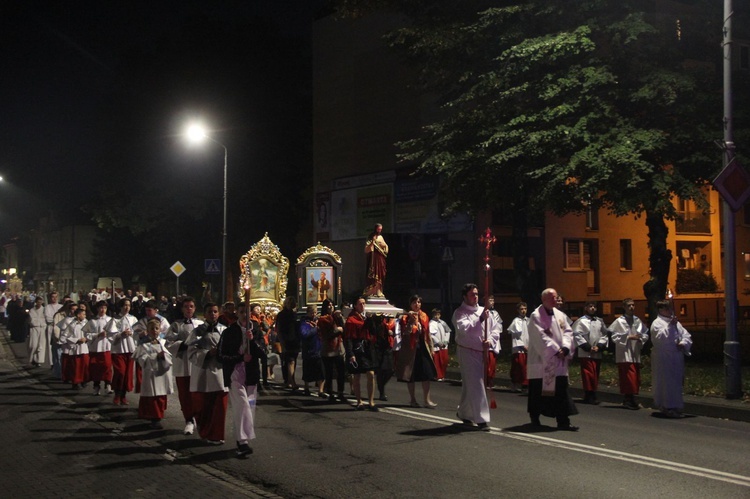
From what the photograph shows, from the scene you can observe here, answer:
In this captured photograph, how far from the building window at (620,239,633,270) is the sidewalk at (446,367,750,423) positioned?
1004 inches

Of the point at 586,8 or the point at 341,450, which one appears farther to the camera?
the point at 586,8

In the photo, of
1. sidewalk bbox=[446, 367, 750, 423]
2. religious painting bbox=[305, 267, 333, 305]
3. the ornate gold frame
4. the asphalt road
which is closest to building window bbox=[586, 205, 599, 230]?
religious painting bbox=[305, 267, 333, 305]

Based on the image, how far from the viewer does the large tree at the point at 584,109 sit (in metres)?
19.7

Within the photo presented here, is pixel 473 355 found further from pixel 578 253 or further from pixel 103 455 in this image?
pixel 578 253

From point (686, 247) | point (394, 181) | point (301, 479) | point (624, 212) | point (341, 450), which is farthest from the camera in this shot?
Answer: point (686, 247)

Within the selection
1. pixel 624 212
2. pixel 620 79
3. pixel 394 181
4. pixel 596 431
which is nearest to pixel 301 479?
pixel 596 431

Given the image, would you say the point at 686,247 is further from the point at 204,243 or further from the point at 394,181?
the point at 204,243

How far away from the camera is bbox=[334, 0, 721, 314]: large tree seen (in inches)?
774

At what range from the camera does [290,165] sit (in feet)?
151

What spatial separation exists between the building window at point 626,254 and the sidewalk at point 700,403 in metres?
25.5

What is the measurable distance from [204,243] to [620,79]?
30505mm

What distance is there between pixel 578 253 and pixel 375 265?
16.3 m

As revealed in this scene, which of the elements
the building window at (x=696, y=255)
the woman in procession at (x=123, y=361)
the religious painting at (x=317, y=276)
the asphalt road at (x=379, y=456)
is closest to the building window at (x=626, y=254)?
the building window at (x=696, y=255)

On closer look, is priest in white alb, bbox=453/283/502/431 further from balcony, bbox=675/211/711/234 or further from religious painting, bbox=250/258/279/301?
balcony, bbox=675/211/711/234
